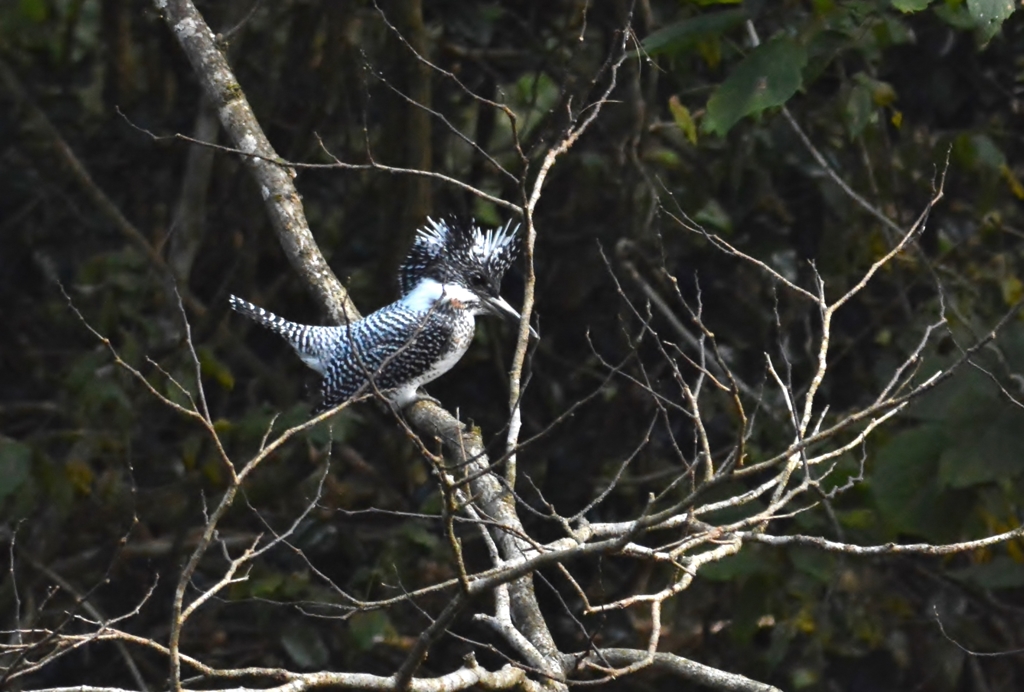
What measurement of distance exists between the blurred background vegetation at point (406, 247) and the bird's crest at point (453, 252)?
0.10 meters

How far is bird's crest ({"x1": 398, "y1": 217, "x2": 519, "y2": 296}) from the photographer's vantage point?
443cm

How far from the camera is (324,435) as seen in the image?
423 centimetres

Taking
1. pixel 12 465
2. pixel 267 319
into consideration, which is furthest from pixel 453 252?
pixel 12 465

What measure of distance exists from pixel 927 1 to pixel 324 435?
79.0 inches

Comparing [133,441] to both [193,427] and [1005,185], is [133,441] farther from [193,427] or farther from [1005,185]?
[1005,185]

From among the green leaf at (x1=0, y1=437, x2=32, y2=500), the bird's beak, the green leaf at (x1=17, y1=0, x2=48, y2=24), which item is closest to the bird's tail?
the bird's beak

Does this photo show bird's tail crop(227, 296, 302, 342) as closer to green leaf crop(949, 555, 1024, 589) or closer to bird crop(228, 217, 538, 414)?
bird crop(228, 217, 538, 414)

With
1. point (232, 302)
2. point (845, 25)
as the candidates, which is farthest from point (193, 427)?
point (845, 25)

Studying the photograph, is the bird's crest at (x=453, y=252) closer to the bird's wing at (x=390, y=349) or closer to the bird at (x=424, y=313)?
the bird at (x=424, y=313)

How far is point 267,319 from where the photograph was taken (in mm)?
4461

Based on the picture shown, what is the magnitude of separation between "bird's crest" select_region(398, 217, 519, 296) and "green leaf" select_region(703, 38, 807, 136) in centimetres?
118

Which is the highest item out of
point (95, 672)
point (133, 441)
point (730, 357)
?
point (133, 441)

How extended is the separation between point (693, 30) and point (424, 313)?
128 centimetres

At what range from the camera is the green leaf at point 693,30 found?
11.2 ft
